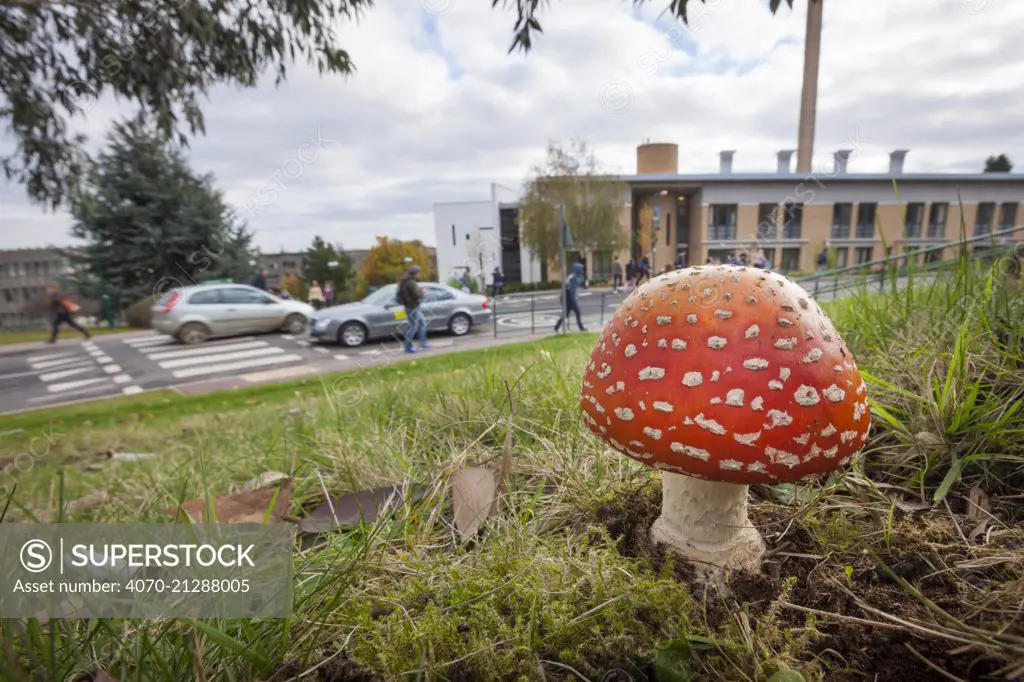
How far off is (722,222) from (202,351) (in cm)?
2275

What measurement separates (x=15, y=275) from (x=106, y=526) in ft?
27.0

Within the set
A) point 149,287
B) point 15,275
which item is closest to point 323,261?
point 149,287

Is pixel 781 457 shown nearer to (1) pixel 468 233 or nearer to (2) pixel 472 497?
(2) pixel 472 497

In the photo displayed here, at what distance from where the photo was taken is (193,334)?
862 centimetres

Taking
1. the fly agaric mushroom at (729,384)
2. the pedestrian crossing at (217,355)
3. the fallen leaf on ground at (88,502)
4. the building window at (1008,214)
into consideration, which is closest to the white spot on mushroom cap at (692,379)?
the fly agaric mushroom at (729,384)

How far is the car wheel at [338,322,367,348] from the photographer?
841 cm

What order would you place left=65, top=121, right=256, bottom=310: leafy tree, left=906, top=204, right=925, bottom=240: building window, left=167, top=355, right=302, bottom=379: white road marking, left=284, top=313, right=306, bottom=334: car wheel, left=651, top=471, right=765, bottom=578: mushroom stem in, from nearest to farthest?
left=651, top=471, right=765, bottom=578: mushroom stem
left=167, top=355, right=302, bottom=379: white road marking
left=284, top=313, right=306, bottom=334: car wheel
left=65, top=121, right=256, bottom=310: leafy tree
left=906, top=204, right=925, bottom=240: building window

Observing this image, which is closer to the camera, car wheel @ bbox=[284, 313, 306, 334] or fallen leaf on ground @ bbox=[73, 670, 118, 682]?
fallen leaf on ground @ bbox=[73, 670, 118, 682]

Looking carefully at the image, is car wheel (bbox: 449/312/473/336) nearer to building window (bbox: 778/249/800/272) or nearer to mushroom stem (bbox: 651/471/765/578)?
mushroom stem (bbox: 651/471/765/578)

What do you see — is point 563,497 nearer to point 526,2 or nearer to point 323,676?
point 323,676

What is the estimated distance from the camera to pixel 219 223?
13312mm

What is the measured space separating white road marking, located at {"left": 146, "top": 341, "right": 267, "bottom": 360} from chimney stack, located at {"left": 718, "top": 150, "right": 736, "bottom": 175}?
23480 millimetres

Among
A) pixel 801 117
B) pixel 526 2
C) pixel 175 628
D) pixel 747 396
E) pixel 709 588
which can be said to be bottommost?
pixel 709 588

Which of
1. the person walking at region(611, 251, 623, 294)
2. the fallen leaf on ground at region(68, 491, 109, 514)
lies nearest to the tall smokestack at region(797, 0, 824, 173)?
the person walking at region(611, 251, 623, 294)
